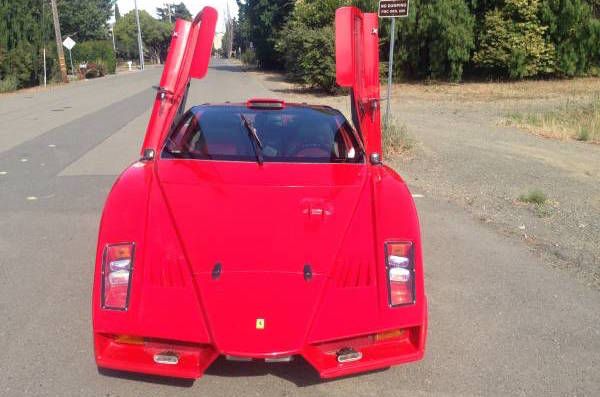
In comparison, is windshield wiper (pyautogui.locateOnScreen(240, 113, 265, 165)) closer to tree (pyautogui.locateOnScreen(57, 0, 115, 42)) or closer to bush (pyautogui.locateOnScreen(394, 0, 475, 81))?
bush (pyautogui.locateOnScreen(394, 0, 475, 81))

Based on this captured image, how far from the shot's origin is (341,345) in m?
2.94

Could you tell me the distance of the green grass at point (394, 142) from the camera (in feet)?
35.1

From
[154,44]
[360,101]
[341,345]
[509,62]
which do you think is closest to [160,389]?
[341,345]

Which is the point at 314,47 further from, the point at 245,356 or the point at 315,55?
the point at 245,356

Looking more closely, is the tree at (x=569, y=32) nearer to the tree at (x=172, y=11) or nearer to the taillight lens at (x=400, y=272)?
the taillight lens at (x=400, y=272)

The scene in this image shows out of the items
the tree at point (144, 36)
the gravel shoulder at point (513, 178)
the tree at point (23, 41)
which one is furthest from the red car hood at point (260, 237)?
the tree at point (144, 36)

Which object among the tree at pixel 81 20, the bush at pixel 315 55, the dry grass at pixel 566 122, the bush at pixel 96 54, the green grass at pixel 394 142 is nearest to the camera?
the green grass at pixel 394 142

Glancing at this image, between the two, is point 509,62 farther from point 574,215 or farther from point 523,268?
point 523,268

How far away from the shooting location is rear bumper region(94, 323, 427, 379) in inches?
111

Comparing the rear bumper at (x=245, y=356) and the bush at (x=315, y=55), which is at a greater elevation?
the bush at (x=315, y=55)

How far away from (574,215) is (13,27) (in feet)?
115

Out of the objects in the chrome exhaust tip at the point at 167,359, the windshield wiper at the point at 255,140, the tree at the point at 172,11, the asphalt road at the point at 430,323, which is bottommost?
the asphalt road at the point at 430,323

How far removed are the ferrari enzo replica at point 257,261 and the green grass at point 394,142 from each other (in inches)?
250

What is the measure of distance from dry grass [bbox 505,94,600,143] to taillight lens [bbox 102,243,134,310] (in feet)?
41.7
